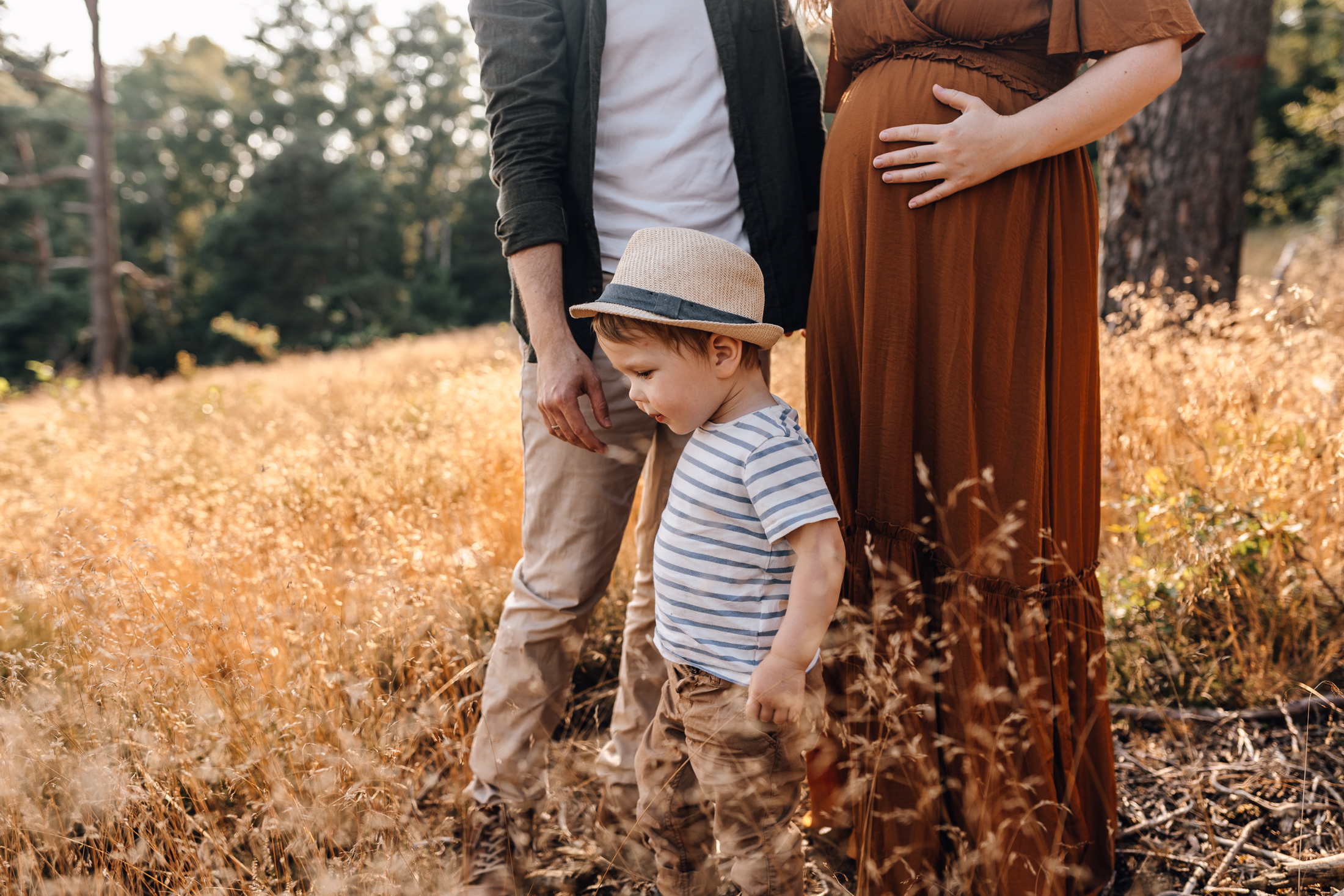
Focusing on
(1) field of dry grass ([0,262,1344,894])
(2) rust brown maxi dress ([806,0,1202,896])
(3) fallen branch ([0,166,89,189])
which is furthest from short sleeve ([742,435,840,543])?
(3) fallen branch ([0,166,89,189])

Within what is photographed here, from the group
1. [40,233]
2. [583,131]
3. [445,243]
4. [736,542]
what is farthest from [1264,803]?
[445,243]

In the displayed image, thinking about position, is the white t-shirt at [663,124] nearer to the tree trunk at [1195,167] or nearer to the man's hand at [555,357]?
the man's hand at [555,357]

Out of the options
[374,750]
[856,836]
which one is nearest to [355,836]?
[374,750]

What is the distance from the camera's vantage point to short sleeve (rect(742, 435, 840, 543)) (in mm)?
1136

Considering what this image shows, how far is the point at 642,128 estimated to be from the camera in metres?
1.54

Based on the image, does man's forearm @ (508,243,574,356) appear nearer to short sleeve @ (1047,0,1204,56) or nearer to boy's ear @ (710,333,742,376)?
boy's ear @ (710,333,742,376)

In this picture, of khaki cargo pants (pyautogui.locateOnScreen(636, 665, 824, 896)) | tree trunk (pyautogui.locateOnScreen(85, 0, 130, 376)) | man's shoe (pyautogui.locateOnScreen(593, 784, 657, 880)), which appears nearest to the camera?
khaki cargo pants (pyautogui.locateOnScreen(636, 665, 824, 896))

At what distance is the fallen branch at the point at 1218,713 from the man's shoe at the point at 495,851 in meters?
1.45

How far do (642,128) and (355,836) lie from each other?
1590 millimetres

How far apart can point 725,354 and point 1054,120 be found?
71cm

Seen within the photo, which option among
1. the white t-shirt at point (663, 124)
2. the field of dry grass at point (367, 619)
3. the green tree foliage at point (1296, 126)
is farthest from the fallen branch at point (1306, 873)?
the green tree foliage at point (1296, 126)

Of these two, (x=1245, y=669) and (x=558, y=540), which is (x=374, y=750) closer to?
(x=558, y=540)

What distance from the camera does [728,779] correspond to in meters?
1.23

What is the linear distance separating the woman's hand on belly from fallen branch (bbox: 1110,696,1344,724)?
1.32 meters
